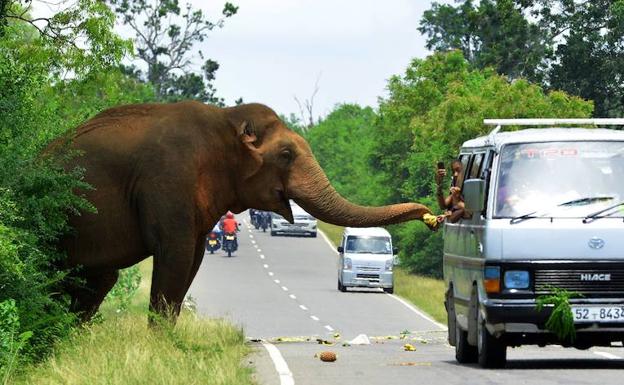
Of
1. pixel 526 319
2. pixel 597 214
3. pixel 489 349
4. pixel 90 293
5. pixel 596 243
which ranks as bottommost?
pixel 489 349

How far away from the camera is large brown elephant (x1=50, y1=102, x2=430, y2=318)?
20.6m

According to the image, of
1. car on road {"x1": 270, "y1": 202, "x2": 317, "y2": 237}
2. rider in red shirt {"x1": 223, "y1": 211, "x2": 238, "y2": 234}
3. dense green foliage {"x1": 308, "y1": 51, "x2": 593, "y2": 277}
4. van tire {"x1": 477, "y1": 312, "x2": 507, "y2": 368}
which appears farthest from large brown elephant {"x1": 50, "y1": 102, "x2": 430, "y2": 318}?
car on road {"x1": 270, "y1": 202, "x2": 317, "y2": 237}

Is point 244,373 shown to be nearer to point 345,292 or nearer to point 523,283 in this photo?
point 523,283

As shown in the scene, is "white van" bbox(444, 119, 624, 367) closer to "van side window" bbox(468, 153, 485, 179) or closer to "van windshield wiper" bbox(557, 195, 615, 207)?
"van windshield wiper" bbox(557, 195, 615, 207)

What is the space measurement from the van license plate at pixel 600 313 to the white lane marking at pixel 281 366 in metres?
2.88

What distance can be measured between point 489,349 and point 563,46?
66315 millimetres

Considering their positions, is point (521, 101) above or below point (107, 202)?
above

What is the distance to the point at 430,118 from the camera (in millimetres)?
79000

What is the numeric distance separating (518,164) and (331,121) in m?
163

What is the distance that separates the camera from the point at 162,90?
124500 mm

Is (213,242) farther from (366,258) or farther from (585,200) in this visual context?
(585,200)

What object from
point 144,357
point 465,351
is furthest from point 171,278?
point 144,357

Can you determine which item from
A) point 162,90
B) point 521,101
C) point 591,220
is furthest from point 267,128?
point 162,90

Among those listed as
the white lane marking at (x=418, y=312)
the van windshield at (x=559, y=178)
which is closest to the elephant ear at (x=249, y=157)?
the van windshield at (x=559, y=178)
